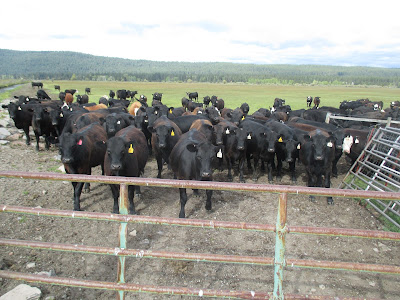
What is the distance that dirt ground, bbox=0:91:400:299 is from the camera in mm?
4324

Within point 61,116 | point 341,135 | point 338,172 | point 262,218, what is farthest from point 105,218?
point 61,116

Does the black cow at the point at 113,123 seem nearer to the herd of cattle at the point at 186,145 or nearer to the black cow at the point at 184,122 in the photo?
the herd of cattle at the point at 186,145

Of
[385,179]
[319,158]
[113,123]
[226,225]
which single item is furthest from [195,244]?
[113,123]

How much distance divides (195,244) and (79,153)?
3.81m

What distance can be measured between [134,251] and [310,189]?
1.70 metres

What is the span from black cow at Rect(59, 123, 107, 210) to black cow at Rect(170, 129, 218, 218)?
197 cm

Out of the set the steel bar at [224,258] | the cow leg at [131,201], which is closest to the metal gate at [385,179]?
the steel bar at [224,258]

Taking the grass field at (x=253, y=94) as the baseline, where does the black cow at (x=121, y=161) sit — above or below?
below

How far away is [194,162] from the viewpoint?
6980 millimetres

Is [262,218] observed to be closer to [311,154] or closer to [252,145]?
[311,154]

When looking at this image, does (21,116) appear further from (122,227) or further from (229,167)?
(122,227)

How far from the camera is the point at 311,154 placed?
8.31m

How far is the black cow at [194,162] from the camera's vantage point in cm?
651

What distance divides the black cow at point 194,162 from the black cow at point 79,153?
1974 mm
